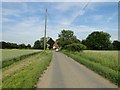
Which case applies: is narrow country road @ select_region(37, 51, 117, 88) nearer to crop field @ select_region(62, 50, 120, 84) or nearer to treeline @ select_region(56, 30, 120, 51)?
crop field @ select_region(62, 50, 120, 84)

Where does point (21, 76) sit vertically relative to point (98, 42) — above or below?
below

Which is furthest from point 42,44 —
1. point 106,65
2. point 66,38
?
point 106,65

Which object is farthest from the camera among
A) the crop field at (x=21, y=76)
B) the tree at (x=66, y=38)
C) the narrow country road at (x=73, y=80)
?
the tree at (x=66, y=38)

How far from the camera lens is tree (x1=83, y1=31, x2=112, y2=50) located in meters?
123

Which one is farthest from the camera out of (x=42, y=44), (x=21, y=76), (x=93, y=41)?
(x=42, y=44)

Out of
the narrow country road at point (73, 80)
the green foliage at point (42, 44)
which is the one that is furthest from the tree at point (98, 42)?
the narrow country road at point (73, 80)

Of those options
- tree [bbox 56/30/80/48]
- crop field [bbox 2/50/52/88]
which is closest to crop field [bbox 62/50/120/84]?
crop field [bbox 2/50/52/88]

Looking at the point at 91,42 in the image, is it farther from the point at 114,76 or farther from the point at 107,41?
the point at 114,76

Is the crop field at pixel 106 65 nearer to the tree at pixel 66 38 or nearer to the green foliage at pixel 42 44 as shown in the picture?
the tree at pixel 66 38

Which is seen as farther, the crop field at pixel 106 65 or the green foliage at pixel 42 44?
the green foliage at pixel 42 44

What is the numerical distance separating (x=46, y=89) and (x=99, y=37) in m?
121

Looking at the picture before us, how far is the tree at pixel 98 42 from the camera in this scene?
12325 centimetres

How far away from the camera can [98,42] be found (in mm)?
126938

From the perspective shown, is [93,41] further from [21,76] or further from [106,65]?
[21,76]
